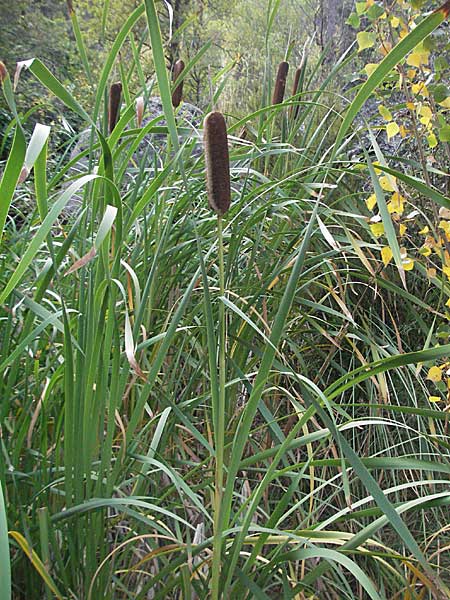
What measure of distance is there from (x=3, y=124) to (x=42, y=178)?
6.24m

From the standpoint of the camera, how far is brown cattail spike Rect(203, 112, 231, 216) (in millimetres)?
711

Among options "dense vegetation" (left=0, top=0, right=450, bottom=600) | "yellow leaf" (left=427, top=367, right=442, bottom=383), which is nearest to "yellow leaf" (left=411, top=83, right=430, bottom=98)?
"dense vegetation" (left=0, top=0, right=450, bottom=600)

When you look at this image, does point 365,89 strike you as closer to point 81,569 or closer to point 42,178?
point 42,178

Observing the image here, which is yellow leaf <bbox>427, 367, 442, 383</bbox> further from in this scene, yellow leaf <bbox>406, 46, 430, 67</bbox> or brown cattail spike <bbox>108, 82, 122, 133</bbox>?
brown cattail spike <bbox>108, 82, 122, 133</bbox>

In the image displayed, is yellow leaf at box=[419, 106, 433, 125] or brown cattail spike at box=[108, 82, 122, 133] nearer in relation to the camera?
yellow leaf at box=[419, 106, 433, 125]

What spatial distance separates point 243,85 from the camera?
3938mm

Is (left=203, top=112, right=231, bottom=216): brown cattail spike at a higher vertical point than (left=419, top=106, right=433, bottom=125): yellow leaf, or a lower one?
→ lower

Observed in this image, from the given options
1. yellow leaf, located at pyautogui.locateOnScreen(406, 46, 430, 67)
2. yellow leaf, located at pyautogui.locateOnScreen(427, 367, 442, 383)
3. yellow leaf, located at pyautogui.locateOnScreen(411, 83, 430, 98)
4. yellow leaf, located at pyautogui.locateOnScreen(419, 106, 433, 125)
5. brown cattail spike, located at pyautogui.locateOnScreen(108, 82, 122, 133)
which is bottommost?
yellow leaf, located at pyautogui.locateOnScreen(427, 367, 442, 383)

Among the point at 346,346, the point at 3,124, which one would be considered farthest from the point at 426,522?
the point at 3,124

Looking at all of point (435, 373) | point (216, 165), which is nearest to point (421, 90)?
point (435, 373)

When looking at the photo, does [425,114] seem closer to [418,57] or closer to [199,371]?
[418,57]

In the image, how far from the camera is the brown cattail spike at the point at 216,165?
0.71 metres

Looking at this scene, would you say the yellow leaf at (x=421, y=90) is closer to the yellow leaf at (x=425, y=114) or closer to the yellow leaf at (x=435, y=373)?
the yellow leaf at (x=425, y=114)

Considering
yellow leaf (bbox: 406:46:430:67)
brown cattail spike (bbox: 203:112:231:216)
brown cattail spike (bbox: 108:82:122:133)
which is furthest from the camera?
brown cattail spike (bbox: 108:82:122:133)
